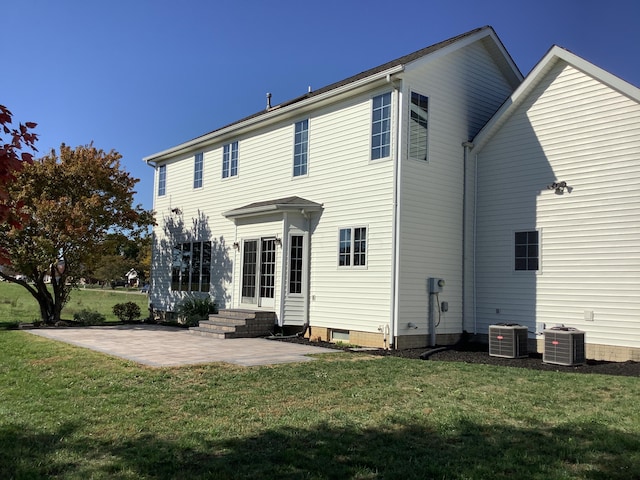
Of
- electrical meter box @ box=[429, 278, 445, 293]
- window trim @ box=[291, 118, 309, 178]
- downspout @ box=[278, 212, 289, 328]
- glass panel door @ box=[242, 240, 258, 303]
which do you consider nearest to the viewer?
electrical meter box @ box=[429, 278, 445, 293]

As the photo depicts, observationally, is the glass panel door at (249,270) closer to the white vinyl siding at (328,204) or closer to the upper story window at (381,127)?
A: the white vinyl siding at (328,204)

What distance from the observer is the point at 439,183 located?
1308cm

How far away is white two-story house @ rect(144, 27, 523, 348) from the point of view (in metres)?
12.3

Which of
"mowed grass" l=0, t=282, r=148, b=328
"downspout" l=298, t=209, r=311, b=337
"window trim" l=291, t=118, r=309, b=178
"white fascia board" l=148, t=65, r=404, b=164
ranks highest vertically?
"white fascia board" l=148, t=65, r=404, b=164

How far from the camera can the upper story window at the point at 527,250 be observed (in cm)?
1244

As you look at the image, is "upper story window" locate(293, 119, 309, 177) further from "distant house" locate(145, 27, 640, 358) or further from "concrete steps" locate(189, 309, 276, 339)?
"concrete steps" locate(189, 309, 276, 339)

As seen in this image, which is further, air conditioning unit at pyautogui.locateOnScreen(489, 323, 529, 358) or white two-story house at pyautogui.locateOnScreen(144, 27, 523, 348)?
white two-story house at pyautogui.locateOnScreen(144, 27, 523, 348)

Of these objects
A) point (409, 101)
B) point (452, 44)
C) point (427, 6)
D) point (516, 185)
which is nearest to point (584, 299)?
point (516, 185)

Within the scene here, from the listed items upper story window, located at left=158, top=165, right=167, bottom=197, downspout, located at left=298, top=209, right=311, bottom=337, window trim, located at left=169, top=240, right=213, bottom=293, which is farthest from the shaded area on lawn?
upper story window, located at left=158, top=165, right=167, bottom=197

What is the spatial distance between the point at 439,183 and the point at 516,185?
73.3 inches

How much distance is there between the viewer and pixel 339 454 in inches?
184

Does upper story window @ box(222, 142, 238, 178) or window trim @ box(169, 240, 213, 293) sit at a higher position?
upper story window @ box(222, 142, 238, 178)

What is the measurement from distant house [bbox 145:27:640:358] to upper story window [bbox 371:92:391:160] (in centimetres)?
3

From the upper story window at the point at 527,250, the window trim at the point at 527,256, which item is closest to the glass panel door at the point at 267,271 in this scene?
the window trim at the point at 527,256
